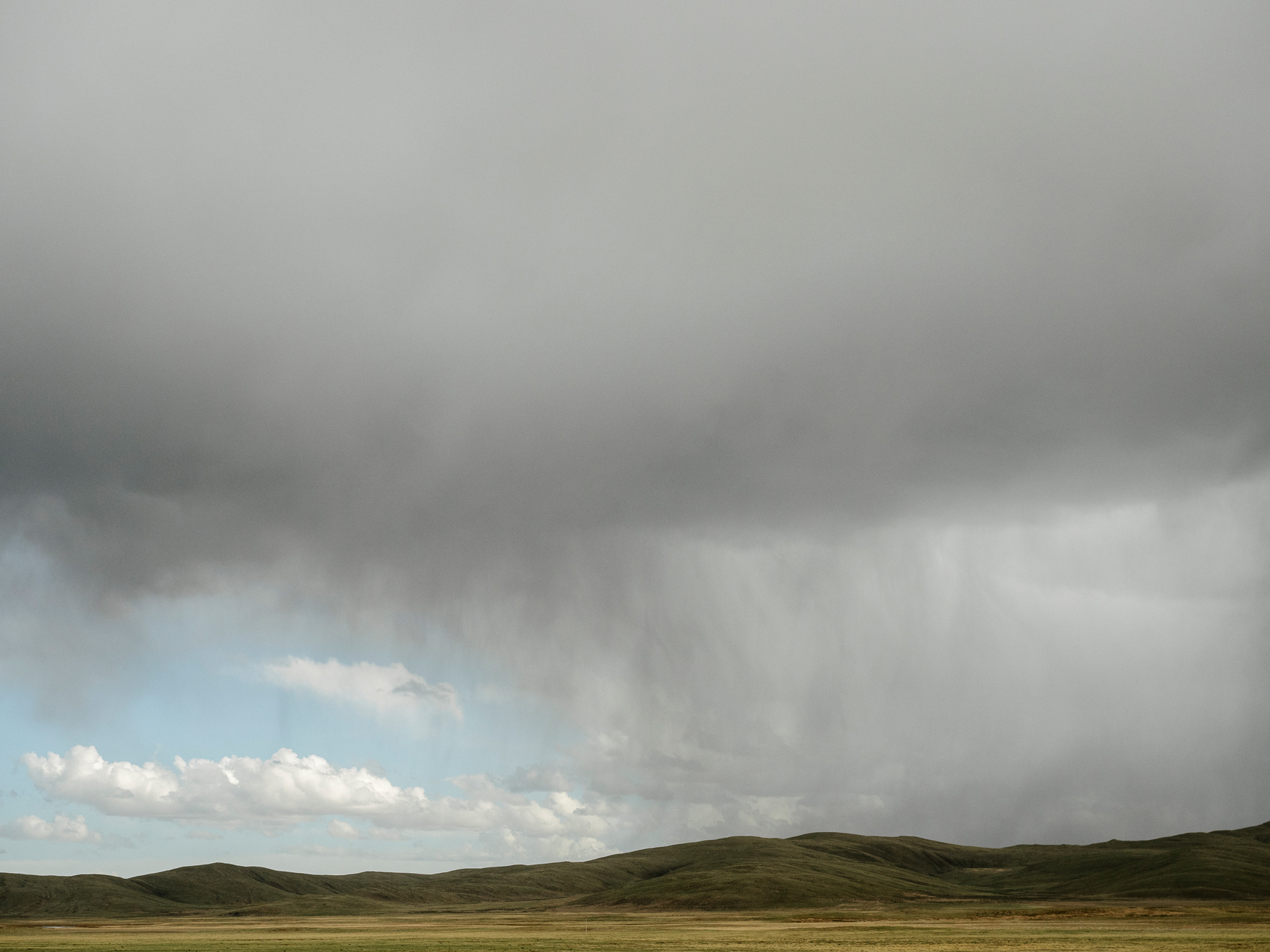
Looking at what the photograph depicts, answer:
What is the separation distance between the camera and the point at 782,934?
124m

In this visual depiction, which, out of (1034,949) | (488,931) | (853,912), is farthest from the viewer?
(853,912)

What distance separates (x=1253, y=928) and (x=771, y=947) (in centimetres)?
7339

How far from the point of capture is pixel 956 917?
170m

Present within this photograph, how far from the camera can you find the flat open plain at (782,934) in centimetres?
9531

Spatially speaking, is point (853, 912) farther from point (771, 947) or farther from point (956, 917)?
point (771, 947)

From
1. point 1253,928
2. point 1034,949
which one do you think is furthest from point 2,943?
point 1253,928

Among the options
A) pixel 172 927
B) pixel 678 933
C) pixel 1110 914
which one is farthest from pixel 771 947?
pixel 172 927

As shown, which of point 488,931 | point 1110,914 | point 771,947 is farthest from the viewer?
point 1110,914

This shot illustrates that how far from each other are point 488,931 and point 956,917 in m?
81.3

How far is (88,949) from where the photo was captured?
105m

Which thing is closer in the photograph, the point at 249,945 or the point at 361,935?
the point at 249,945

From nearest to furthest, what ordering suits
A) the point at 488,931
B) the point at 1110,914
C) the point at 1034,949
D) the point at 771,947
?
the point at 1034,949 < the point at 771,947 < the point at 488,931 < the point at 1110,914

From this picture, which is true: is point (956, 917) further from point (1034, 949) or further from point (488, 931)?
point (1034, 949)

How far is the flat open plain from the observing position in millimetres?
95312
